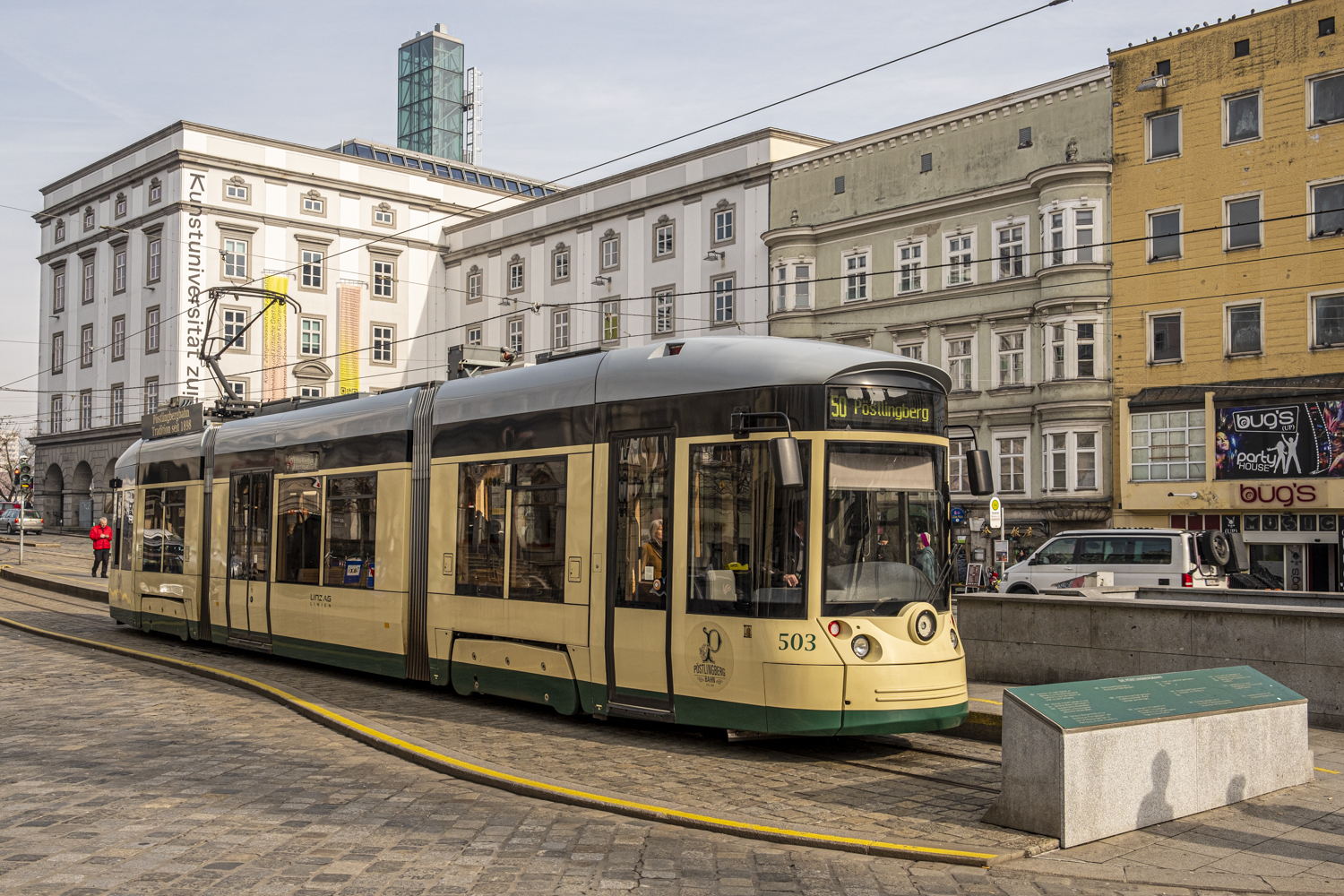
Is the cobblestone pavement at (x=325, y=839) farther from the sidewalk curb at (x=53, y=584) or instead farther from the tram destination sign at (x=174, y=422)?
the sidewalk curb at (x=53, y=584)

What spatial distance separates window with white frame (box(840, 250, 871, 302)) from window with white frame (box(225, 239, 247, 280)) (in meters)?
30.8

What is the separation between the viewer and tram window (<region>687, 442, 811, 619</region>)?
9.46 m

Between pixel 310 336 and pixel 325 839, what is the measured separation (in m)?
56.5

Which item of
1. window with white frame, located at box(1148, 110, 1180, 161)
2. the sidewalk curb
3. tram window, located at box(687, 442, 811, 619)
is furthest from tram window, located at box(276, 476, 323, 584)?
window with white frame, located at box(1148, 110, 1180, 161)

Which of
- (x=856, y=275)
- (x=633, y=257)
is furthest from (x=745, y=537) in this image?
(x=633, y=257)

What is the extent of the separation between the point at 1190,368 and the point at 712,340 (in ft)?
91.8

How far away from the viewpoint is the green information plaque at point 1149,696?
730 cm

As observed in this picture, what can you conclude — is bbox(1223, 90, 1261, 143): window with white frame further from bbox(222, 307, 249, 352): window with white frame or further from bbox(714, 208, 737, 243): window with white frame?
bbox(222, 307, 249, 352): window with white frame

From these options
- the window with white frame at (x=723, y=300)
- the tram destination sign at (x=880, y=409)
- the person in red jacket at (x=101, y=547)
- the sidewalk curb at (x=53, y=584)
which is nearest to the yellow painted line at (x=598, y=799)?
the tram destination sign at (x=880, y=409)

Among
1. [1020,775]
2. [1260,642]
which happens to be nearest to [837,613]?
[1020,775]

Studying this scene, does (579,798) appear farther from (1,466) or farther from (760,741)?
(1,466)

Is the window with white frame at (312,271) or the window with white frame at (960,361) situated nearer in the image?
the window with white frame at (960,361)

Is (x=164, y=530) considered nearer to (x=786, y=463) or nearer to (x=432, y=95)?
(x=786, y=463)

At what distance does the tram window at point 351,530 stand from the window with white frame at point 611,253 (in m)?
38.3
